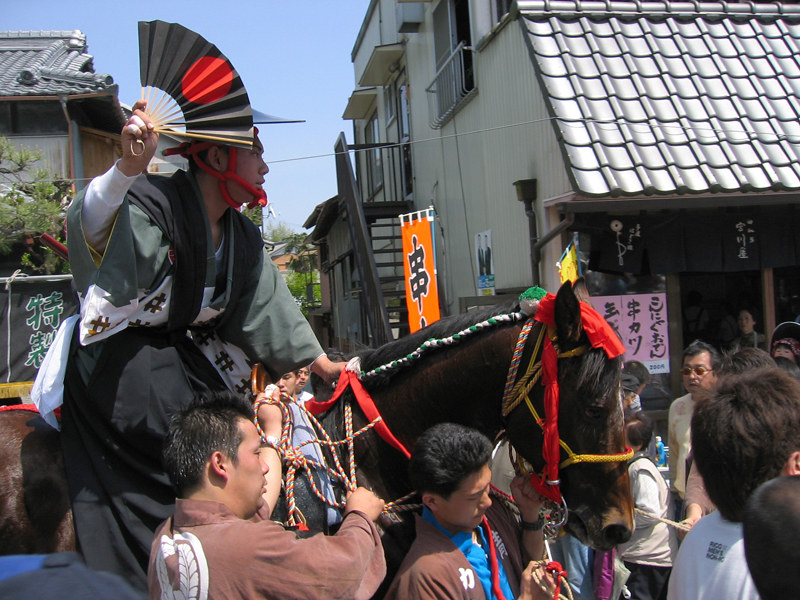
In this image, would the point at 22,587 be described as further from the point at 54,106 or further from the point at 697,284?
the point at 54,106

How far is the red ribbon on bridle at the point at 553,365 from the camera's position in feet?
8.34

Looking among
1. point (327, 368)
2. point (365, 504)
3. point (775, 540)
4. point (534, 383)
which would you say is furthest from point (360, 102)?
point (775, 540)

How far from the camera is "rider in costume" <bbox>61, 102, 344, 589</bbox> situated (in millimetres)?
2158

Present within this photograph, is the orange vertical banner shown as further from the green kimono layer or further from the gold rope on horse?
the green kimono layer

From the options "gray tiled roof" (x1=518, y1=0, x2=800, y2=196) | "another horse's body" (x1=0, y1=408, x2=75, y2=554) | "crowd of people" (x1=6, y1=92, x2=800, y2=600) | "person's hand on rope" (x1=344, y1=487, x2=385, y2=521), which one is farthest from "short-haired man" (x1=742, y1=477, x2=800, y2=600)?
"gray tiled roof" (x1=518, y1=0, x2=800, y2=196)

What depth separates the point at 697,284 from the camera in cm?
804

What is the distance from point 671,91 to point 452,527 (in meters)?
6.77

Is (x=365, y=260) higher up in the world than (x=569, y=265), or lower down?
higher up

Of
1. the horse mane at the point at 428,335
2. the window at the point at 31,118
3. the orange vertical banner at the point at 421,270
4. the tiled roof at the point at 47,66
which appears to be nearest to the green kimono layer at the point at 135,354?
the horse mane at the point at 428,335

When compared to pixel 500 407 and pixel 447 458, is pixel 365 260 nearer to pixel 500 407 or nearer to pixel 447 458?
pixel 500 407

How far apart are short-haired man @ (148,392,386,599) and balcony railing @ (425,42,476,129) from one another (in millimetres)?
9319

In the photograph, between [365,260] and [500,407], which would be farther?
[365,260]

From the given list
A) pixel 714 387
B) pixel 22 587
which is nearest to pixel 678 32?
pixel 714 387

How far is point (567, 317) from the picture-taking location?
255cm
